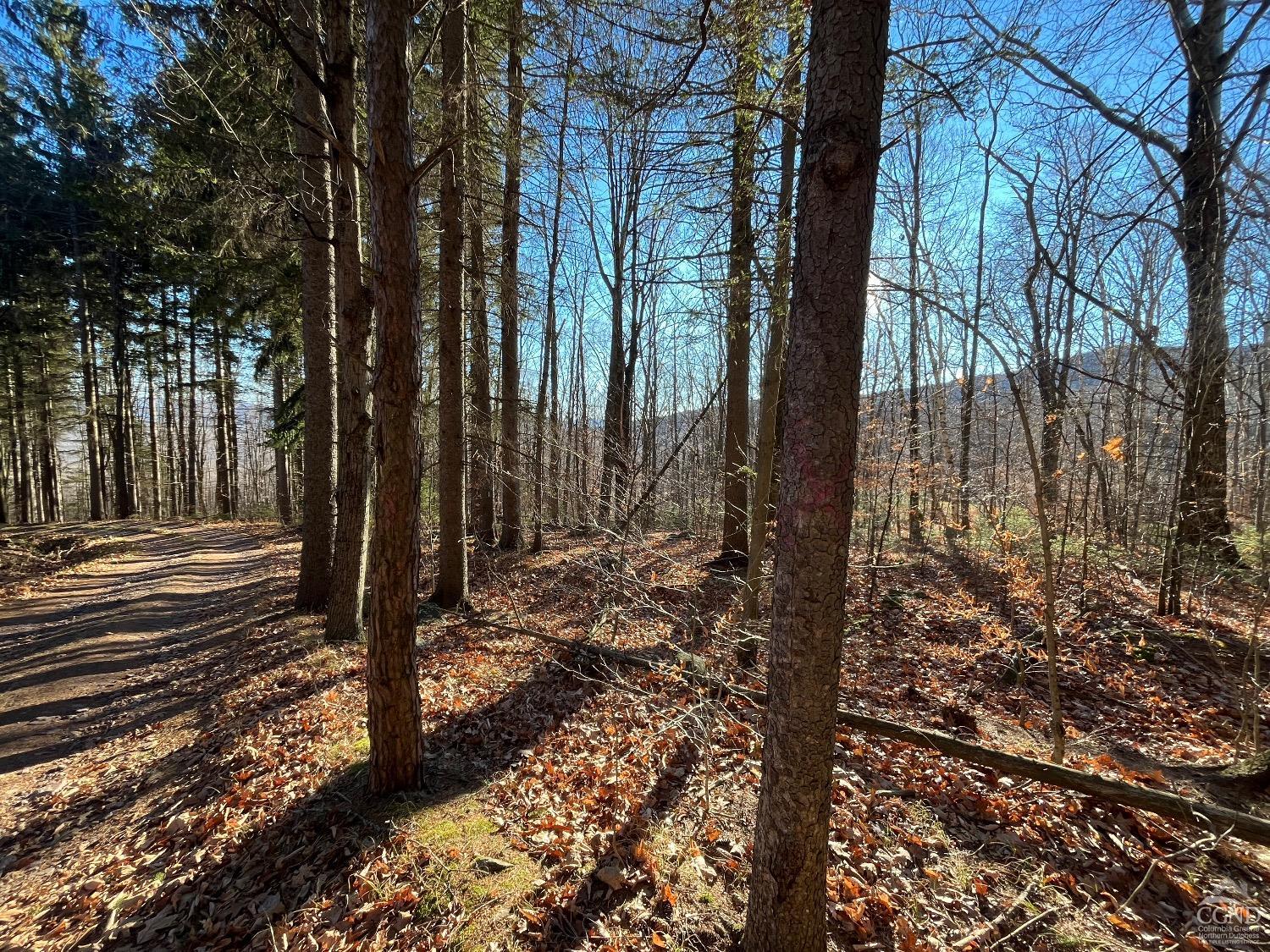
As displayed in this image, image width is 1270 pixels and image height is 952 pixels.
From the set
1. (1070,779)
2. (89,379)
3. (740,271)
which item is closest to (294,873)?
(1070,779)

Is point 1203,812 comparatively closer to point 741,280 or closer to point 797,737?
point 797,737

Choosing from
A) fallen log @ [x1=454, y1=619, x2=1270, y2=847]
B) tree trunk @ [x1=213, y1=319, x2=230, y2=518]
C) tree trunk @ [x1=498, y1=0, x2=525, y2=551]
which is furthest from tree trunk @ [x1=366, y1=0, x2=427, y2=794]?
tree trunk @ [x1=213, y1=319, x2=230, y2=518]

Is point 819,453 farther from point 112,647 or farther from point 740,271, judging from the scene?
point 112,647

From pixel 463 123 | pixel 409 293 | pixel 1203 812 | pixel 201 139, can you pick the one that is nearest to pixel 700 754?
pixel 1203 812

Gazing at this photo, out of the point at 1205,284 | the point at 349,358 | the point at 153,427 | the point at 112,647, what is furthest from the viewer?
the point at 153,427

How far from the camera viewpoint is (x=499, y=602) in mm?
7914

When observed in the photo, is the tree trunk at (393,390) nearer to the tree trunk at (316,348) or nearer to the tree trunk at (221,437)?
the tree trunk at (316,348)

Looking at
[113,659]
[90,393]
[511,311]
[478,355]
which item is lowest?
[113,659]

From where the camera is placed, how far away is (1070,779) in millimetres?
3102

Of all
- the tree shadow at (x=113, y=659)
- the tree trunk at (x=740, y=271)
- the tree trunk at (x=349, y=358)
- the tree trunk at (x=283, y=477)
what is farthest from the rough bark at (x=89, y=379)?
the tree trunk at (x=740, y=271)

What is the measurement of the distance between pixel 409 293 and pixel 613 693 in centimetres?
405

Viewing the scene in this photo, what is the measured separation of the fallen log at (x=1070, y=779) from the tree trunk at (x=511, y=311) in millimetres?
5786

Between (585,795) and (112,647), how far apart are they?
793cm

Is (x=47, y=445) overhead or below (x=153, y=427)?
below
